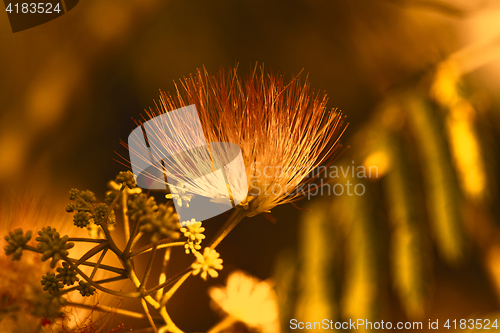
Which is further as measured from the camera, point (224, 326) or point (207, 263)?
point (224, 326)

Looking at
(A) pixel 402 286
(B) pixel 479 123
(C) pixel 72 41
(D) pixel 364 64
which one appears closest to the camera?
(A) pixel 402 286

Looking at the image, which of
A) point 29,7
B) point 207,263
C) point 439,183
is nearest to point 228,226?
point 207,263

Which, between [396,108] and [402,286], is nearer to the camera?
[402,286]

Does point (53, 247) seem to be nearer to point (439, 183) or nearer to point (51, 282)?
point (51, 282)

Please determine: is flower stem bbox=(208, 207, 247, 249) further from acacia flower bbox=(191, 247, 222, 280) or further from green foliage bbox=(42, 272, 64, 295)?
green foliage bbox=(42, 272, 64, 295)

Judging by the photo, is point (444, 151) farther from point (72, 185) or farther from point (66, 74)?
point (66, 74)

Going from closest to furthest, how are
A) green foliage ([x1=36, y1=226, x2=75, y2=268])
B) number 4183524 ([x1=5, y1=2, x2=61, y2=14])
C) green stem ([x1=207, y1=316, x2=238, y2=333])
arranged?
green foliage ([x1=36, y1=226, x2=75, y2=268]) → green stem ([x1=207, y1=316, x2=238, y2=333]) → number 4183524 ([x1=5, y1=2, x2=61, y2=14])

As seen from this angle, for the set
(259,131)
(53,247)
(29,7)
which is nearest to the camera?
(53,247)

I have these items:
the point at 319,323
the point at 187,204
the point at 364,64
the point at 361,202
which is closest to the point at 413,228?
the point at 361,202

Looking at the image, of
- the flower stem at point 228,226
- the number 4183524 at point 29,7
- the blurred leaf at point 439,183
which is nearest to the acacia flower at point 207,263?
the flower stem at point 228,226

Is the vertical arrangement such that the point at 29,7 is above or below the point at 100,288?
above

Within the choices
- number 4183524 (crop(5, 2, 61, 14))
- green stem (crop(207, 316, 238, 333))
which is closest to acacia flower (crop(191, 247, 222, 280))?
green stem (crop(207, 316, 238, 333))
